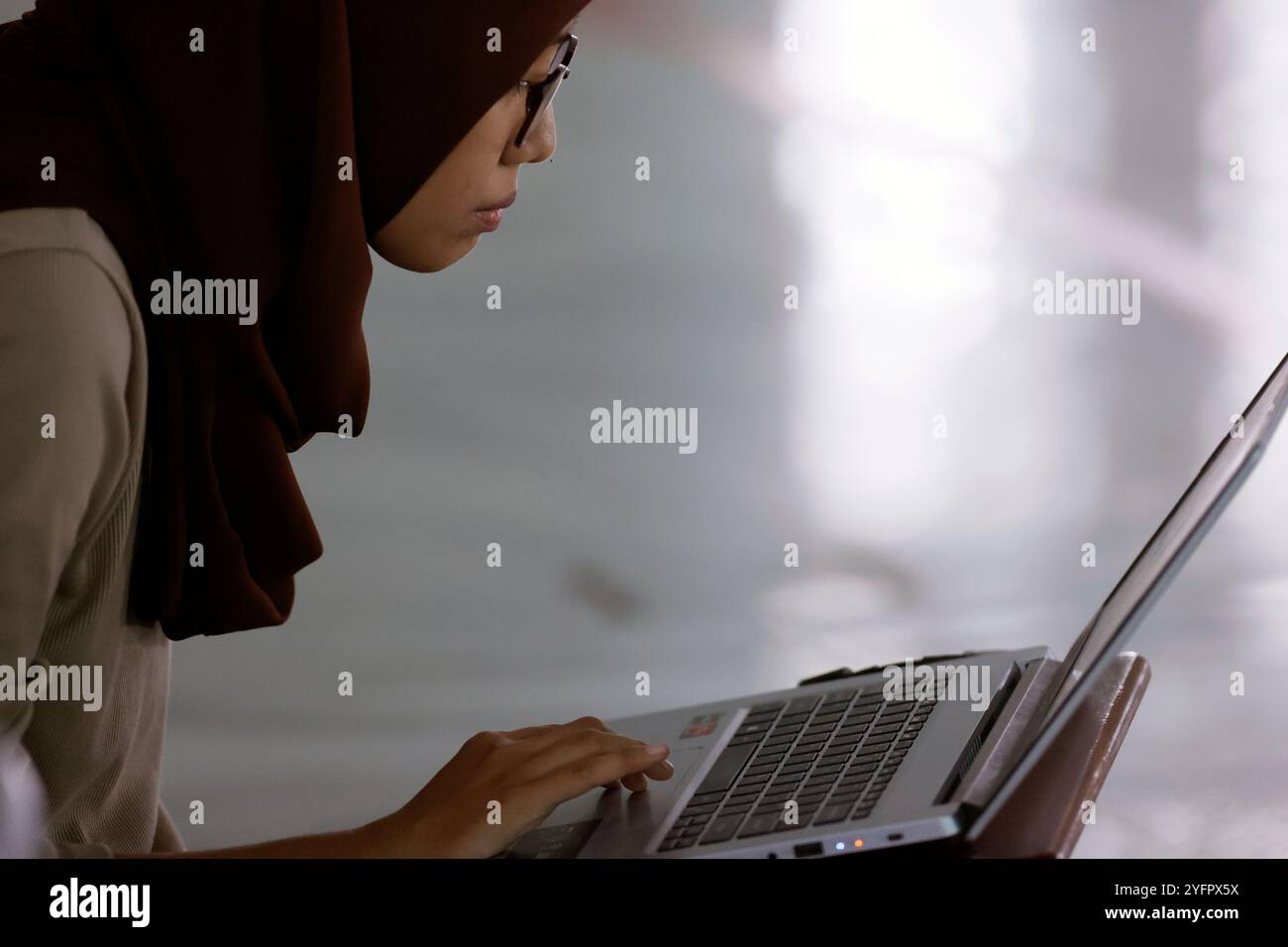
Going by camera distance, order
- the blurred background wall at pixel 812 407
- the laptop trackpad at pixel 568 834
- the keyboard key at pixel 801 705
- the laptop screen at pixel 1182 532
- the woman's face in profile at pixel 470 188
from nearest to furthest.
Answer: the laptop screen at pixel 1182 532 < the laptop trackpad at pixel 568 834 < the keyboard key at pixel 801 705 < the woman's face in profile at pixel 470 188 < the blurred background wall at pixel 812 407

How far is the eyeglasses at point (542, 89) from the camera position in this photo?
0.95 meters

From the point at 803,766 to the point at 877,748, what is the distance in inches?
1.5

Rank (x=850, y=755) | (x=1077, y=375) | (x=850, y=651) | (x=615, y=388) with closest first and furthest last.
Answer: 1. (x=850, y=755)
2. (x=850, y=651)
3. (x=615, y=388)
4. (x=1077, y=375)

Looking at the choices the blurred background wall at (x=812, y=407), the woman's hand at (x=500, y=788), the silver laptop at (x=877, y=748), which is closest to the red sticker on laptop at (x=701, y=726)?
the silver laptop at (x=877, y=748)

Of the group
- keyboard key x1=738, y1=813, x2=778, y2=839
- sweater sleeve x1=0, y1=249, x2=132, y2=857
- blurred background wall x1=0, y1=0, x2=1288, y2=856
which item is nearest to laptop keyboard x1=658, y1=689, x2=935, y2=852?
keyboard key x1=738, y1=813, x2=778, y2=839

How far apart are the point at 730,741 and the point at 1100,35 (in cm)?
310

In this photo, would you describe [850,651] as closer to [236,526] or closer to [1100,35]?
[236,526]

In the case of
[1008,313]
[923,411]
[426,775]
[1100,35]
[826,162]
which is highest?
[1100,35]

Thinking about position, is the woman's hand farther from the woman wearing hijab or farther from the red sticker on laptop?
the red sticker on laptop

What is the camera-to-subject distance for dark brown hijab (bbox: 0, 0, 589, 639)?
0.83 m

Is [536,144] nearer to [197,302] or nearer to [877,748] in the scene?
[197,302]

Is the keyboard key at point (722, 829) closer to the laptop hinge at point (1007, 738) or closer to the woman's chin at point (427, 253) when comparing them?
the laptop hinge at point (1007, 738)
